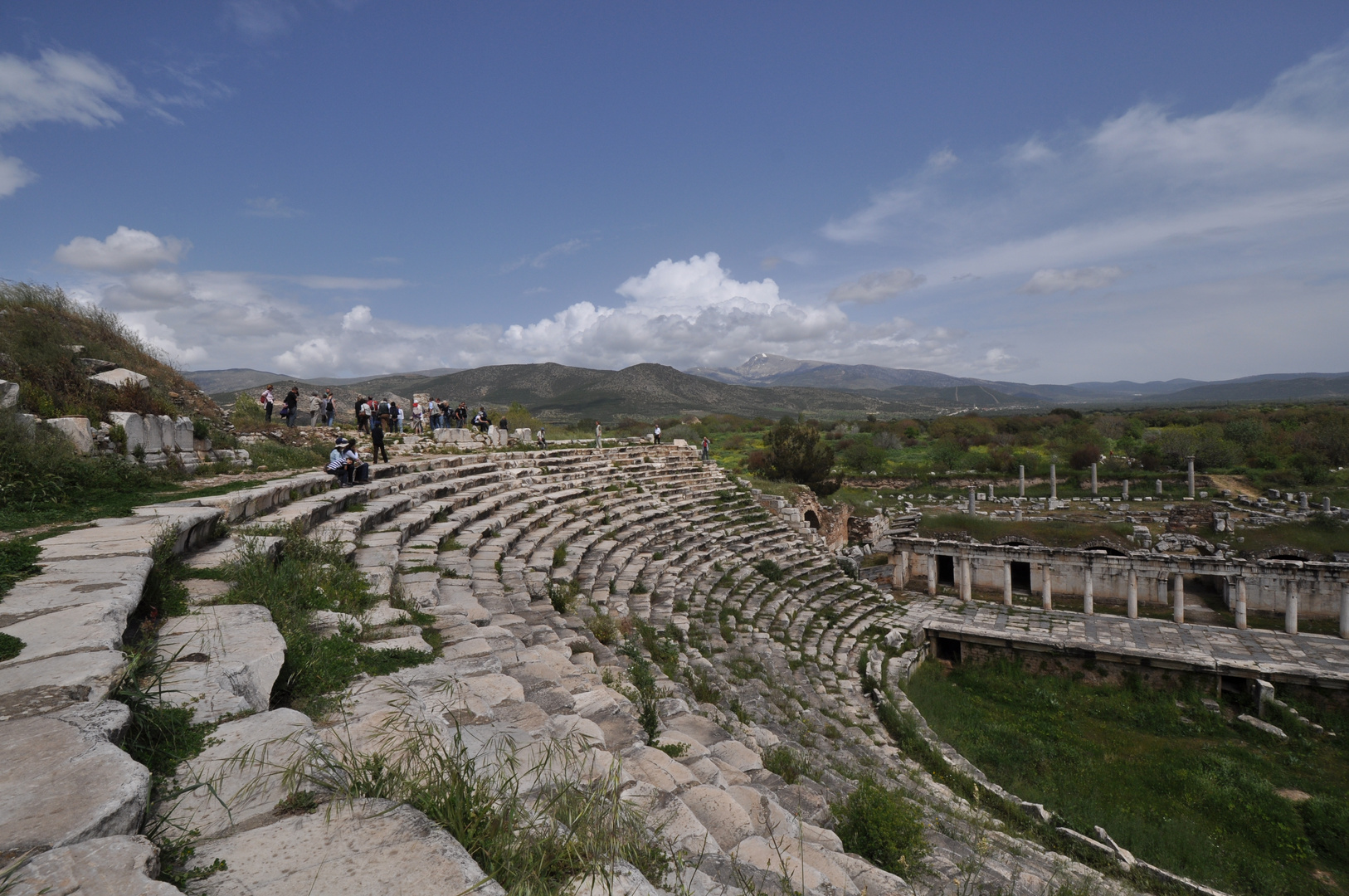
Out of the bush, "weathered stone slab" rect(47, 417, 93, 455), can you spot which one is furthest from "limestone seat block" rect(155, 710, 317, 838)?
"weathered stone slab" rect(47, 417, 93, 455)

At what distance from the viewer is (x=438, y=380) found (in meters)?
98.8

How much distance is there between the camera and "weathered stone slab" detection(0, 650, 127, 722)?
8.01 ft

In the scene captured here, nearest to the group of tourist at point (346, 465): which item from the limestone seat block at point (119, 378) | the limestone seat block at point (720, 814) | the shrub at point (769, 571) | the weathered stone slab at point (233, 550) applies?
the weathered stone slab at point (233, 550)

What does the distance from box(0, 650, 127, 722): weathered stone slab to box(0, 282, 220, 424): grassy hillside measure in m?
9.13

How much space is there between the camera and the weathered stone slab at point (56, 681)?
8.01ft

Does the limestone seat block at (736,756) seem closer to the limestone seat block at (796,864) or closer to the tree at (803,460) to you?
the limestone seat block at (796,864)

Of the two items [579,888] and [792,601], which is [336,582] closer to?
[579,888]

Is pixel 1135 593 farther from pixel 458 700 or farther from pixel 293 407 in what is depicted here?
pixel 293 407

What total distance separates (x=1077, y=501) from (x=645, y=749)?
43.0 metres

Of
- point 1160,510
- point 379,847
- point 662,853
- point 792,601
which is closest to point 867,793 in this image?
point 662,853

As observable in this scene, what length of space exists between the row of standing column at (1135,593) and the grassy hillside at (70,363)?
1059 inches

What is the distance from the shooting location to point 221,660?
329 cm

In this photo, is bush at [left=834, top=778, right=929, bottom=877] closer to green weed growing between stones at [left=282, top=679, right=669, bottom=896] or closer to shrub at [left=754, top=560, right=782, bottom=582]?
green weed growing between stones at [left=282, top=679, right=669, bottom=896]

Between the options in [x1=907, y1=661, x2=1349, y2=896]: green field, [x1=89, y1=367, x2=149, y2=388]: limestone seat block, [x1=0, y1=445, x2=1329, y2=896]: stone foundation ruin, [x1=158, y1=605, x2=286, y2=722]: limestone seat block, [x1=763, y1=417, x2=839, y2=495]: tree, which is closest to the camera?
[x1=0, y1=445, x2=1329, y2=896]: stone foundation ruin
